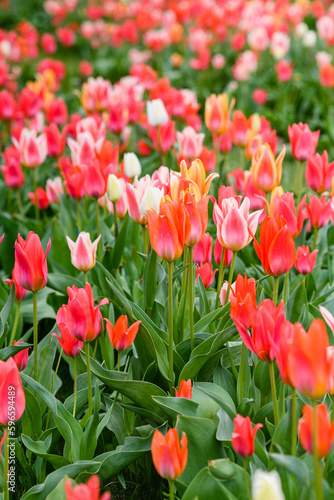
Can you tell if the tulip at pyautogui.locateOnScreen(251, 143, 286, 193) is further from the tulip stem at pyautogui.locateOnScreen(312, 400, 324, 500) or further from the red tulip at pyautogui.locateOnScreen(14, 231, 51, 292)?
the tulip stem at pyautogui.locateOnScreen(312, 400, 324, 500)

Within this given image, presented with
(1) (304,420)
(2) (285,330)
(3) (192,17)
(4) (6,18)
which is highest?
(2) (285,330)

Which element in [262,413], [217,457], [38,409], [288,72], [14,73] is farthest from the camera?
[14,73]

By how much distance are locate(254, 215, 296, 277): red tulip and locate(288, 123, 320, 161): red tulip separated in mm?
1094

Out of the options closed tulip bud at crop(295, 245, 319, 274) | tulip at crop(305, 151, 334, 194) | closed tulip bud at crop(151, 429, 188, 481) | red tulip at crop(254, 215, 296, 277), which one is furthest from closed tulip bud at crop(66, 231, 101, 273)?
tulip at crop(305, 151, 334, 194)

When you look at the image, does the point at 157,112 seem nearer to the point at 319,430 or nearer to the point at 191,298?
the point at 191,298

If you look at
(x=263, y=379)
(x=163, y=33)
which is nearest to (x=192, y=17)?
(x=163, y=33)

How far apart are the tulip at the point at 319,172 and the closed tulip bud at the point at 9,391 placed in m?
1.50

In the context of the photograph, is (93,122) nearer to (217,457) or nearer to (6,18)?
(217,457)

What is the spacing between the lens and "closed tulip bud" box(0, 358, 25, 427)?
1420 mm

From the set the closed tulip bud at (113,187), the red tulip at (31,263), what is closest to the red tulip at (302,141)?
the closed tulip bud at (113,187)

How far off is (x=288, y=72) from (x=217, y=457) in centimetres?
454

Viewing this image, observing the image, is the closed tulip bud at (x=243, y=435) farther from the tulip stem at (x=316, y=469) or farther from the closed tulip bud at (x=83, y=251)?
the closed tulip bud at (x=83, y=251)

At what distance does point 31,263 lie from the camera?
1.74m

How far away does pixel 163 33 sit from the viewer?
7090 millimetres
